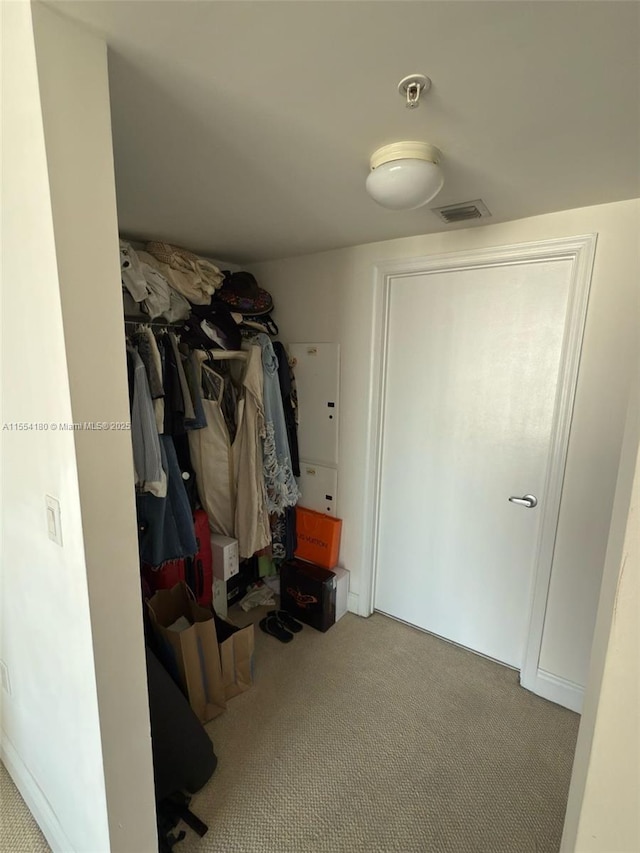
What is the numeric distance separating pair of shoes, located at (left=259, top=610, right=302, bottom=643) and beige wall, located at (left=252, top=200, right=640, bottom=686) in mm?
719

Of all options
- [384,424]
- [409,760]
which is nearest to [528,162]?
[384,424]

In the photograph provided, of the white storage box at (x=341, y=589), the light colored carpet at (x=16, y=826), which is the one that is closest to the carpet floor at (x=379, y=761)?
the light colored carpet at (x=16, y=826)

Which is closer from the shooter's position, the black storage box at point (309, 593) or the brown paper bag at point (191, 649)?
the brown paper bag at point (191, 649)

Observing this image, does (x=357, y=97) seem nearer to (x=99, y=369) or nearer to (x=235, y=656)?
(x=99, y=369)

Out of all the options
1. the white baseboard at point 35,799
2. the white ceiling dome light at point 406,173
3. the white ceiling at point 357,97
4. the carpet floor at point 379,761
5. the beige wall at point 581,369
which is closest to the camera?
the white ceiling at point 357,97

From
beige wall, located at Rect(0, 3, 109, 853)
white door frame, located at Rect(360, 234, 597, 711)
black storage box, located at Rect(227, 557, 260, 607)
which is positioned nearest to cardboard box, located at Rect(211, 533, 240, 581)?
black storage box, located at Rect(227, 557, 260, 607)

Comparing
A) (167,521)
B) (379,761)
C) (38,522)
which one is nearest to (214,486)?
(167,521)

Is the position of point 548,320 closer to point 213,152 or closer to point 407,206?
point 407,206

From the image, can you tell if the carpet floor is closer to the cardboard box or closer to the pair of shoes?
the pair of shoes

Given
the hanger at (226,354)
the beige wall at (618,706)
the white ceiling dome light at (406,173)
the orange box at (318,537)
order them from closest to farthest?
the beige wall at (618,706)
the white ceiling dome light at (406,173)
the hanger at (226,354)
the orange box at (318,537)

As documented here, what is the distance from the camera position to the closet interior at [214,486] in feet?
5.56

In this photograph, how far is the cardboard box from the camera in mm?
2266

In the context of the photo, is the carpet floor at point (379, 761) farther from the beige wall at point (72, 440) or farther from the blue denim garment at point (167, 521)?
the blue denim garment at point (167, 521)

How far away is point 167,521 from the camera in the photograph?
1.92 meters
